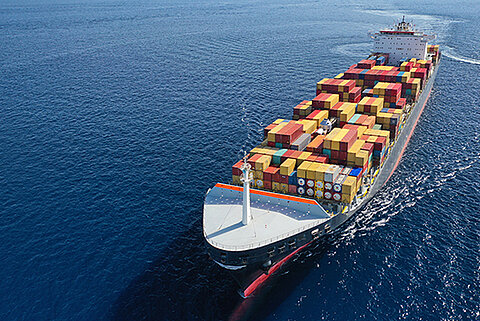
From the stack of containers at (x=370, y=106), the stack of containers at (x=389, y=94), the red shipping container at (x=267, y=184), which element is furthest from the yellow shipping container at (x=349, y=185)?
the stack of containers at (x=389, y=94)

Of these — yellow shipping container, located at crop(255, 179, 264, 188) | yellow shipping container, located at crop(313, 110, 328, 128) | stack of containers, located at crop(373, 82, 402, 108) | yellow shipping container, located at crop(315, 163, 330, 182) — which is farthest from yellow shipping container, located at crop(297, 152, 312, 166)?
stack of containers, located at crop(373, 82, 402, 108)

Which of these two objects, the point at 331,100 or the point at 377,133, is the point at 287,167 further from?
the point at 331,100

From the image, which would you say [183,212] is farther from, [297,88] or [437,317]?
[297,88]

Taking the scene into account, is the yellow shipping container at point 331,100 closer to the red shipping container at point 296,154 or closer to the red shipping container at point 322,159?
the red shipping container at point 296,154

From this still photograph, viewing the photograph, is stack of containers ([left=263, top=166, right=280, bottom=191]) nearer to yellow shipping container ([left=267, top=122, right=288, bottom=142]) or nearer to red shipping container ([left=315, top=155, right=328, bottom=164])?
red shipping container ([left=315, top=155, right=328, bottom=164])

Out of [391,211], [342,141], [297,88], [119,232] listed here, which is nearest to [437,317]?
[391,211]
